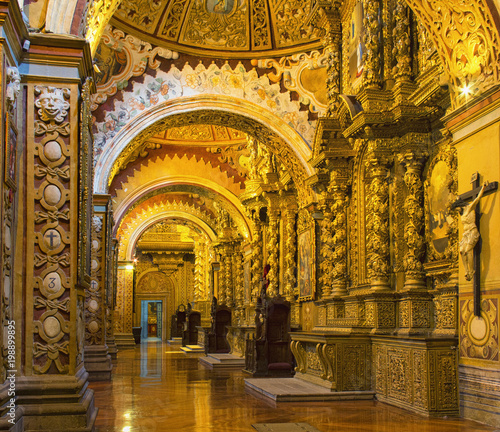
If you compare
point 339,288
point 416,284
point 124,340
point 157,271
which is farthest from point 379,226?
point 157,271

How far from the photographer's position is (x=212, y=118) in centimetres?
1461

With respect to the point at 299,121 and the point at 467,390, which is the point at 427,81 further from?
the point at 299,121

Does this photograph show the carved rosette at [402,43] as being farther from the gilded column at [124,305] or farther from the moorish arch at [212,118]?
the gilded column at [124,305]

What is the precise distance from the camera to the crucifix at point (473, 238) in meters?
7.12

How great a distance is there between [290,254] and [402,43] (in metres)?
6.71

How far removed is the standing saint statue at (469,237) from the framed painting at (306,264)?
5.79m

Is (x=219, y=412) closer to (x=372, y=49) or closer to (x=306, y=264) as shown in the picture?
(x=372, y=49)

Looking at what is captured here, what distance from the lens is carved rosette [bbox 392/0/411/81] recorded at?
31.2 feet

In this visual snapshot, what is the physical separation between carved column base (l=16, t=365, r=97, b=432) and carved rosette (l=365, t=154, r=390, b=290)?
17.4ft

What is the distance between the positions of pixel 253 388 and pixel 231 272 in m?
12.1

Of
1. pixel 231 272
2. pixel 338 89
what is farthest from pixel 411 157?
pixel 231 272

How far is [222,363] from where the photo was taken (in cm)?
A: 1641

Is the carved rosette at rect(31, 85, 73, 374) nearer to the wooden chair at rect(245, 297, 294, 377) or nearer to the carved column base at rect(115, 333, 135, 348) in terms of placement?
the wooden chair at rect(245, 297, 294, 377)

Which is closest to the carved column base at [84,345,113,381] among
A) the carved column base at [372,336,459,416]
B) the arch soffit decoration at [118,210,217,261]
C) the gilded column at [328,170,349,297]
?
the gilded column at [328,170,349,297]
